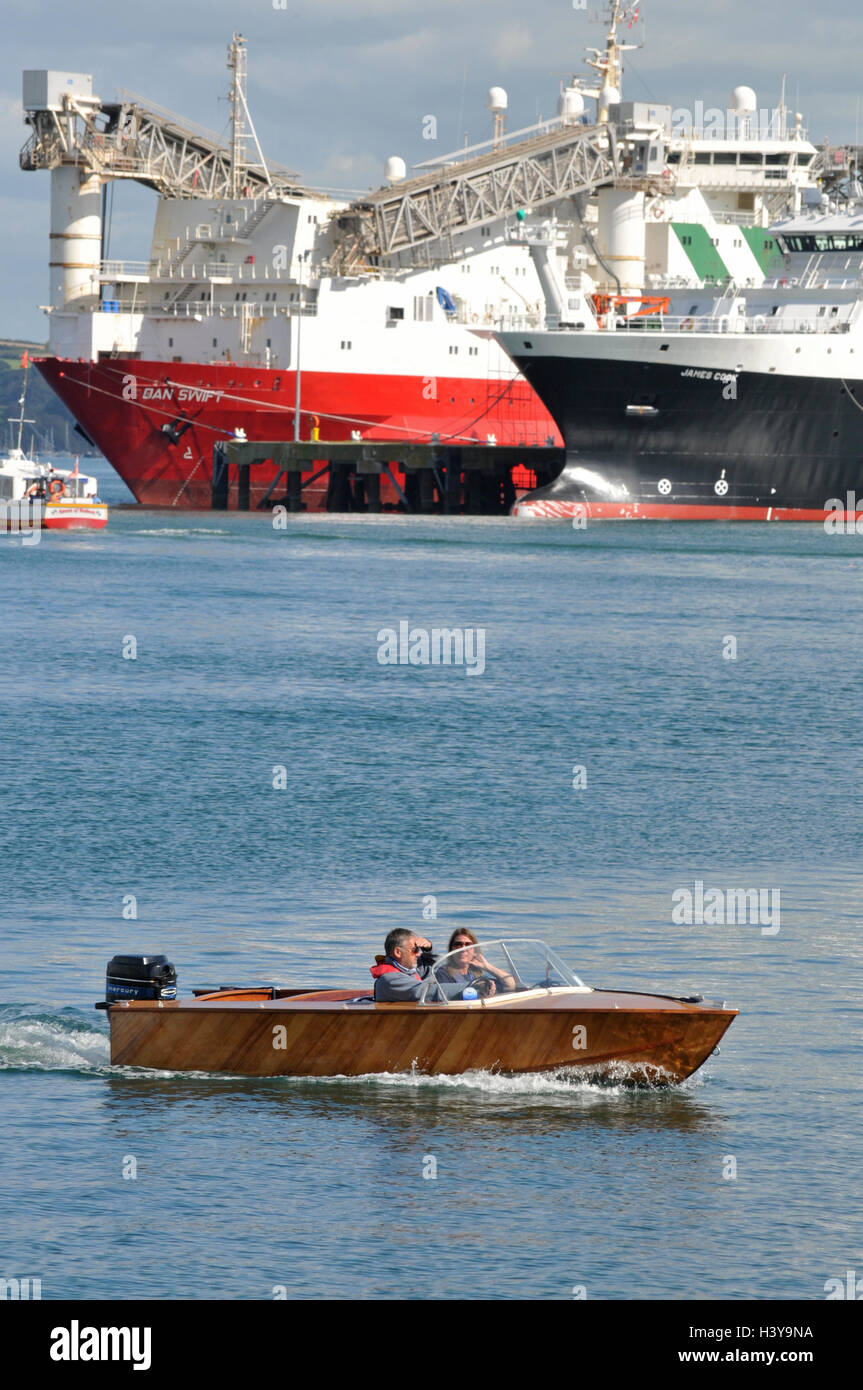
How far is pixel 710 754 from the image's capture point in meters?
36.9

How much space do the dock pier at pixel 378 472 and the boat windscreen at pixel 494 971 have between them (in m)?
73.5

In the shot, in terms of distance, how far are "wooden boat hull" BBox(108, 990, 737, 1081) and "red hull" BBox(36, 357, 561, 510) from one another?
78.7 m

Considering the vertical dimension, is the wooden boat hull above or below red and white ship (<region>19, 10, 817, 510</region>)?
below

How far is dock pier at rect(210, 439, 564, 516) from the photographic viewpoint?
297 feet

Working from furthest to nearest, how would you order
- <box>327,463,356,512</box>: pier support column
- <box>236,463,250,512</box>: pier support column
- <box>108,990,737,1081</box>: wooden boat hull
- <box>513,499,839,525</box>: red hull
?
<box>327,463,356,512</box>: pier support column
<box>236,463,250,512</box>: pier support column
<box>513,499,839,525</box>: red hull
<box>108,990,737,1081</box>: wooden boat hull

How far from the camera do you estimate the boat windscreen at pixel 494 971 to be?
17109 millimetres

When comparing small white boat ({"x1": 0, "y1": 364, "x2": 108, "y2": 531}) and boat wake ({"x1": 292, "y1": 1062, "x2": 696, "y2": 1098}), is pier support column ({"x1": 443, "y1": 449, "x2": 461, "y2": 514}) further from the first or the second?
boat wake ({"x1": 292, "y1": 1062, "x2": 696, "y2": 1098})

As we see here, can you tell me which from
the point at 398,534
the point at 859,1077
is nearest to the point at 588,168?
the point at 398,534

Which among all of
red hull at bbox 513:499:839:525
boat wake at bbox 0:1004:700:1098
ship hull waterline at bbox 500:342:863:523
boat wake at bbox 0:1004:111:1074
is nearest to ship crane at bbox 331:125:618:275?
ship hull waterline at bbox 500:342:863:523

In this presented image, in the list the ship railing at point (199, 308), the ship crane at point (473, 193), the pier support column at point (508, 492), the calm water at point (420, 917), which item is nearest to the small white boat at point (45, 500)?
the ship railing at point (199, 308)

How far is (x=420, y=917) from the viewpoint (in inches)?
902

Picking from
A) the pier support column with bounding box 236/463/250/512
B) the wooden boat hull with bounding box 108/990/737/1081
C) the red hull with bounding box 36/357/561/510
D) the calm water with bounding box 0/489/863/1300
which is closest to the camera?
the calm water with bounding box 0/489/863/1300
